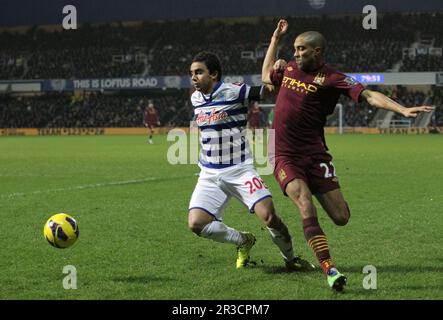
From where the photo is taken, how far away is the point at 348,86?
20.4 feet

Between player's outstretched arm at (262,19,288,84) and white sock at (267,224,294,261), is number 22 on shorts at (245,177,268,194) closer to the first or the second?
white sock at (267,224,294,261)

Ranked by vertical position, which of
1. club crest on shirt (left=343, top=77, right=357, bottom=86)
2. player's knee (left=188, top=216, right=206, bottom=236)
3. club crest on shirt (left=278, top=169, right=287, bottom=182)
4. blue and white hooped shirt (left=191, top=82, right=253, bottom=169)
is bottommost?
player's knee (left=188, top=216, right=206, bottom=236)

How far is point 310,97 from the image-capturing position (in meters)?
6.45

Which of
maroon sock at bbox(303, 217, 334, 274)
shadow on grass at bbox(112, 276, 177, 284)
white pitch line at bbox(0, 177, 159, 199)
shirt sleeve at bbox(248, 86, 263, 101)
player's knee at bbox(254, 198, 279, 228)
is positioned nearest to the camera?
maroon sock at bbox(303, 217, 334, 274)

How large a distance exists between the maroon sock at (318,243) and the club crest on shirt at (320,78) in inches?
48.5

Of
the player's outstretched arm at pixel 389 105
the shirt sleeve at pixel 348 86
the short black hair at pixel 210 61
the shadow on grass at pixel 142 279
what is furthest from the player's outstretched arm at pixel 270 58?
the shadow on grass at pixel 142 279

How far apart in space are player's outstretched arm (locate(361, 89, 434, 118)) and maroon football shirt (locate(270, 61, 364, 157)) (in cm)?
40

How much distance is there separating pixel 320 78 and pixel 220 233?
1792mm

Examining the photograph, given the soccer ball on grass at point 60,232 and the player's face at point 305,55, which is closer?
the player's face at point 305,55

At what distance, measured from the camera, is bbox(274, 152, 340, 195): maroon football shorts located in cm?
641

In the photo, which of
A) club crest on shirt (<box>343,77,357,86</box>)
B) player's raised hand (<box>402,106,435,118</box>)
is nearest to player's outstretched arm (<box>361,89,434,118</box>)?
player's raised hand (<box>402,106,435,118</box>)

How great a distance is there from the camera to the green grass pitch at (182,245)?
595 centimetres

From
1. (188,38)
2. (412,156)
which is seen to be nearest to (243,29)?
(188,38)

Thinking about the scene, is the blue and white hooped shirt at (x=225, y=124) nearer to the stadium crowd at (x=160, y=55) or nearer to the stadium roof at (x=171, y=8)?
the stadium crowd at (x=160, y=55)
